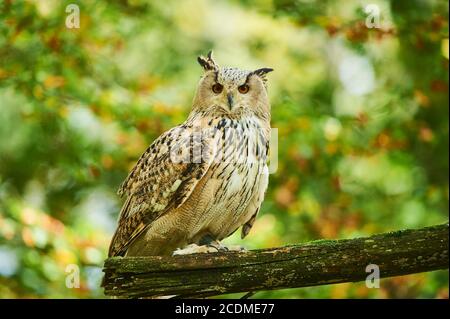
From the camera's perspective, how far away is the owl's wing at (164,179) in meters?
4.59

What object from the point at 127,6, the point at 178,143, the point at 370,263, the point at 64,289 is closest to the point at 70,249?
the point at 64,289

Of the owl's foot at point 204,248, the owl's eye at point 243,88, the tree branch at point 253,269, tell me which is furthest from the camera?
the owl's eye at point 243,88

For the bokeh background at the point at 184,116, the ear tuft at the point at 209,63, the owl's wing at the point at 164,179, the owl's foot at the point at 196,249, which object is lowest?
the owl's foot at the point at 196,249

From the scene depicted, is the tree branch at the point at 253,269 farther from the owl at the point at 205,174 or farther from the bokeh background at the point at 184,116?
the bokeh background at the point at 184,116

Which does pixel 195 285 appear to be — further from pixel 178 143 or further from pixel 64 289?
pixel 64 289

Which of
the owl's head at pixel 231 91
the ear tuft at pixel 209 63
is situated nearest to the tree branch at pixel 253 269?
the owl's head at pixel 231 91

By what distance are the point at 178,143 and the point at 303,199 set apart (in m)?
4.77

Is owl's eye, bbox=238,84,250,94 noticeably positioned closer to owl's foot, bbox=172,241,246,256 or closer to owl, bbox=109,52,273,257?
owl, bbox=109,52,273,257

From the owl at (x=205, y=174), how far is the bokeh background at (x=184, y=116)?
227 cm

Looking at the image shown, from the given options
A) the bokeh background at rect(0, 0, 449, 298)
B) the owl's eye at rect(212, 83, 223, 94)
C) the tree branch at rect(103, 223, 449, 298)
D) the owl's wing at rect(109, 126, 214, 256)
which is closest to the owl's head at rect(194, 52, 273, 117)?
the owl's eye at rect(212, 83, 223, 94)

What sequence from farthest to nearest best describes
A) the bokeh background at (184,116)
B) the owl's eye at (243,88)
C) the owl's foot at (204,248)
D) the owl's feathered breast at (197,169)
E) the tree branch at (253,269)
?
1. the bokeh background at (184,116)
2. the owl's eye at (243,88)
3. the owl's feathered breast at (197,169)
4. the owl's foot at (204,248)
5. the tree branch at (253,269)

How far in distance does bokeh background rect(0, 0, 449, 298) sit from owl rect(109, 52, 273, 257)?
2.27 m

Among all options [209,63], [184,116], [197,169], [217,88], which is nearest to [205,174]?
[197,169]

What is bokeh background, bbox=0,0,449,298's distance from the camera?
24.1 ft
